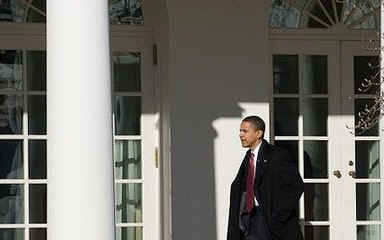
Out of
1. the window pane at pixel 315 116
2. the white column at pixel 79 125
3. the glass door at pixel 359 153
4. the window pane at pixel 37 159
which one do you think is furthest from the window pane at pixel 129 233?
the white column at pixel 79 125

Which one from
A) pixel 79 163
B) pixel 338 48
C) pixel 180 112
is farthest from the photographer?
pixel 338 48

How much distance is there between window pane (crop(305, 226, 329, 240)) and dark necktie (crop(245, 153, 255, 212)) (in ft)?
7.31

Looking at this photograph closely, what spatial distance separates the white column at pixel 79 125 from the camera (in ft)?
21.3

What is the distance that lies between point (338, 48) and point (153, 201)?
7.98 feet

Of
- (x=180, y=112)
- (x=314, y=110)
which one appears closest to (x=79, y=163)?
(x=180, y=112)

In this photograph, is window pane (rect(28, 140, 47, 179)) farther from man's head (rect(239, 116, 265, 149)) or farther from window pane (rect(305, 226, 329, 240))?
window pane (rect(305, 226, 329, 240))

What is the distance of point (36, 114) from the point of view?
965 cm

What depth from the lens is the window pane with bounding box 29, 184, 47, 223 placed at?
9633 millimetres

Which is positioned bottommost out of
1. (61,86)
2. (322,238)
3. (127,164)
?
(322,238)

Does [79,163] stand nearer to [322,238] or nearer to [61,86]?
[61,86]

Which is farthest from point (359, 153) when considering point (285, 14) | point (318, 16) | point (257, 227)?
point (257, 227)

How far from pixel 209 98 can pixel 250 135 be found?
57.8 inches

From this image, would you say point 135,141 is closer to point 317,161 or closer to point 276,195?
point 317,161

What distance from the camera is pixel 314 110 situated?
1002 cm
